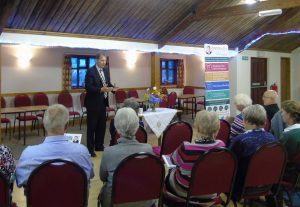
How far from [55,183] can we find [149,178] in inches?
25.5

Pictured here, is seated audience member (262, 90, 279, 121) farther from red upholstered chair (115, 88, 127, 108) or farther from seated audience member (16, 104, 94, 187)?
red upholstered chair (115, 88, 127, 108)

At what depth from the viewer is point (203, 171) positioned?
241 cm

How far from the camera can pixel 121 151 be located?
2.36 m

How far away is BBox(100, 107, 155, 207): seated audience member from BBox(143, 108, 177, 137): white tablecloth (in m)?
2.88

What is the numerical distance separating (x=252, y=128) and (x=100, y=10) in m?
4.72

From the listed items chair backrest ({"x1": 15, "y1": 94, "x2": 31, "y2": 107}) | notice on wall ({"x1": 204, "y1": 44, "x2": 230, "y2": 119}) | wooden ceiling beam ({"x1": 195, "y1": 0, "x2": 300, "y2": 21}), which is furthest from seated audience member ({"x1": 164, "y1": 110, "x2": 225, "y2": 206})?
chair backrest ({"x1": 15, "y1": 94, "x2": 31, "y2": 107})

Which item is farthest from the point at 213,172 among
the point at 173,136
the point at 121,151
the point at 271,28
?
the point at 271,28

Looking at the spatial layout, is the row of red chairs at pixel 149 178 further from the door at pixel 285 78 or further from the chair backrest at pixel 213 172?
the door at pixel 285 78

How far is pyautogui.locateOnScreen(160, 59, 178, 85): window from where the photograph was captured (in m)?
11.7

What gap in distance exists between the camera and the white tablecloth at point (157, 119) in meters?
5.49

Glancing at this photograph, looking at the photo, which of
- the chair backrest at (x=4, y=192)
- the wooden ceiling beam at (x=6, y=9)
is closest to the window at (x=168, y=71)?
the wooden ceiling beam at (x=6, y=9)

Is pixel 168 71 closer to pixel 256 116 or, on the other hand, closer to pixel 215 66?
pixel 215 66

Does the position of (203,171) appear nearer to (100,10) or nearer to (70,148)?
(70,148)

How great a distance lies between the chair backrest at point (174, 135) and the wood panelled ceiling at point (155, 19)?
3.43 metres
